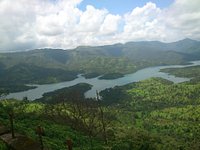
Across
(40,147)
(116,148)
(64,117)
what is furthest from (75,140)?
(64,117)

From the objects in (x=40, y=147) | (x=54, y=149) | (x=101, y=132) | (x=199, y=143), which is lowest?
(x=199, y=143)

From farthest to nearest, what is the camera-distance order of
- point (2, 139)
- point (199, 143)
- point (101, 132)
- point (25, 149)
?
1. point (199, 143)
2. point (101, 132)
3. point (2, 139)
4. point (25, 149)

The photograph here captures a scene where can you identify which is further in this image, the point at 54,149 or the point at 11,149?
the point at 54,149

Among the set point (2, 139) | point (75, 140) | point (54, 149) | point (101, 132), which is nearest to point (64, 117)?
point (101, 132)

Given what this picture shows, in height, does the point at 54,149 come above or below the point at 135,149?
above

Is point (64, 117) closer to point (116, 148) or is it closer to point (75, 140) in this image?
point (75, 140)

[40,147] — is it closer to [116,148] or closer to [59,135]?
[116,148]

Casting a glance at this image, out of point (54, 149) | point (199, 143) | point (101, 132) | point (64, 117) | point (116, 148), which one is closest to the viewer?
point (54, 149)

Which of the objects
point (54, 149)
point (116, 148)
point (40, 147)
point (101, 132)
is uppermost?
point (40, 147)

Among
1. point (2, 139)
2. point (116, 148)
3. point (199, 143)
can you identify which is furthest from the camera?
point (199, 143)
